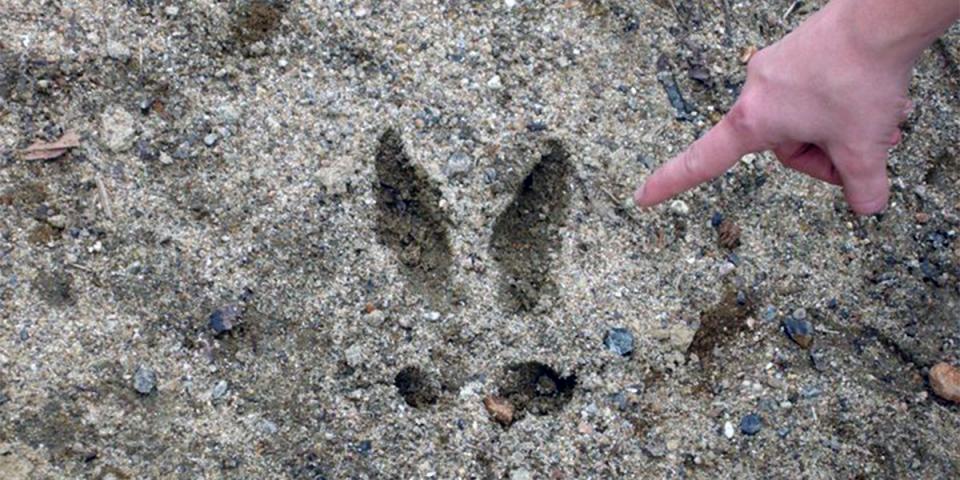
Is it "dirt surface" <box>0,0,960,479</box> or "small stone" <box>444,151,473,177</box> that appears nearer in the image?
"dirt surface" <box>0,0,960,479</box>

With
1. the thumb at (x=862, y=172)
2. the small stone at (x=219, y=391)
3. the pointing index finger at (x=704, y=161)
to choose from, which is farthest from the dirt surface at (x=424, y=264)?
the thumb at (x=862, y=172)

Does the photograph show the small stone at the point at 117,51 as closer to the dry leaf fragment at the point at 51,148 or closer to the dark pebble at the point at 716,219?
→ the dry leaf fragment at the point at 51,148

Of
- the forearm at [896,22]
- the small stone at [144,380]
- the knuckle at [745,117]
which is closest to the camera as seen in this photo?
the forearm at [896,22]

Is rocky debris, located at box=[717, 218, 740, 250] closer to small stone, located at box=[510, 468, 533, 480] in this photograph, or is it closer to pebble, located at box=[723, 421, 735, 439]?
pebble, located at box=[723, 421, 735, 439]

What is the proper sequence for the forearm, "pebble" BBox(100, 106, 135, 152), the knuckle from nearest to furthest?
the forearm → the knuckle → "pebble" BBox(100, 106, 135, 152)

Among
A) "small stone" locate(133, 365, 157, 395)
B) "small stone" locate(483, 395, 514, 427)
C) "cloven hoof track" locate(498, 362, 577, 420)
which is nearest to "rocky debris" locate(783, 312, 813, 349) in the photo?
"cloven hoof track" locate(498, 362, 577, 420)

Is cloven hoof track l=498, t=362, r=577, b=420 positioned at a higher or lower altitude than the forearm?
lower
